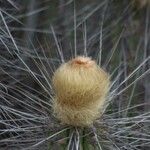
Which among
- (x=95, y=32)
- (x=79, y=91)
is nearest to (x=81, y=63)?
(x=79, y=91)

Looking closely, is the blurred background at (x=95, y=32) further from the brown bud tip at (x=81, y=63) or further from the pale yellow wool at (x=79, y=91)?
the brown bud tip at (x=81, y=63)

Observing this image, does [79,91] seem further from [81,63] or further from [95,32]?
[95,32]

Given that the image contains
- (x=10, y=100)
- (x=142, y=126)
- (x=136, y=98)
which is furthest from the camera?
(x=136, y=98)

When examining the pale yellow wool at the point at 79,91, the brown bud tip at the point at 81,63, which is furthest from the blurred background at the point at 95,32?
the brown bud tip at the point at 81,63

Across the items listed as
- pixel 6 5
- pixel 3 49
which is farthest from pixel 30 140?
pixel 6 5

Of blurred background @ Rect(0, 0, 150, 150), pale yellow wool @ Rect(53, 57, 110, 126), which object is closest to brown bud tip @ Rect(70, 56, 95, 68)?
pale yellow wool @ Rect(53, 57, 110, 126)

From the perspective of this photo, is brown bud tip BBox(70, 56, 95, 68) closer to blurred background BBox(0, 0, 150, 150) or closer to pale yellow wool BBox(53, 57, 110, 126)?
pale yellow wool BBox(53, 57, 110, 126)

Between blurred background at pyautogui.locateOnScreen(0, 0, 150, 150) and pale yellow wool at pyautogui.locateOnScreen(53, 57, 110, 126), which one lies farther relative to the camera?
blurred background at pyautogui.locateOnScreen(0, 0, 150, 150)

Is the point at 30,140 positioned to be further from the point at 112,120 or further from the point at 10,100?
the point at 10,100
